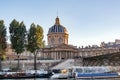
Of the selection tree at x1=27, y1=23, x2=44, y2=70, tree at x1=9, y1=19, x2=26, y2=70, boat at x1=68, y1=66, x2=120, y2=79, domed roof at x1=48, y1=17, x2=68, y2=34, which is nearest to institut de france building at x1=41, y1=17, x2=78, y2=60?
domed roof at x1=48, y1=17, x2=68, y2=34

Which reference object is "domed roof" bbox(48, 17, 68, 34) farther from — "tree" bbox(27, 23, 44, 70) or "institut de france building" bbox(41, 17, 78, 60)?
"tree" bbox(27, 23, 44, 70)

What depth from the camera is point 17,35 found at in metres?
106

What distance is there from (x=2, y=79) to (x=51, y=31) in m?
95.3

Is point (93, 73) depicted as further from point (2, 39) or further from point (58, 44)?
point (58, 44)

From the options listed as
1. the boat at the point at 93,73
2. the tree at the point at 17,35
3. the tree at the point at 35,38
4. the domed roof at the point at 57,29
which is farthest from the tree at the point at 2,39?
the domed roof at the point at 57,29

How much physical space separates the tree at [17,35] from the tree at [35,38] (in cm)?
188

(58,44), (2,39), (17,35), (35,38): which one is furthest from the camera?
(58,44)

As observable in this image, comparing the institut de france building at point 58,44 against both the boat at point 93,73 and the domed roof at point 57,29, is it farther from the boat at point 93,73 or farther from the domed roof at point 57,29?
the boat at point 93,73

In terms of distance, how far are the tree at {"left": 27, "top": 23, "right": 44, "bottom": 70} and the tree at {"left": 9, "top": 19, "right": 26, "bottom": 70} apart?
1878 millimetres

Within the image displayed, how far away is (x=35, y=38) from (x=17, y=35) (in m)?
4.71

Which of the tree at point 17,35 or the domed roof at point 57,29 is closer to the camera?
the tree at point 17,35

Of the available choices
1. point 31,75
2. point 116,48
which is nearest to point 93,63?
point 31,75

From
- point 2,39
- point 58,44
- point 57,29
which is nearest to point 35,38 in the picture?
point 2,39

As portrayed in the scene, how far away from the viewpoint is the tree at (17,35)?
10401cm
